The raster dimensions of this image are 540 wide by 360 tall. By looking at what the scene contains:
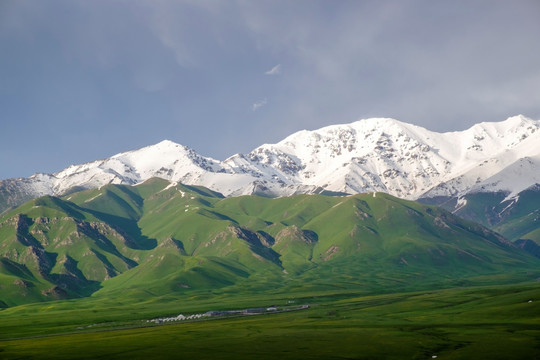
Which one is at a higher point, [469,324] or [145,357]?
[145,357]

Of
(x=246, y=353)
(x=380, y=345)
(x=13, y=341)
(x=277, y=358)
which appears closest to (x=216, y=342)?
(x=246, y=353)

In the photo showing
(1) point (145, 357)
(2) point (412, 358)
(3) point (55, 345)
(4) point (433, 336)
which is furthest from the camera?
(3) point (55, 345)

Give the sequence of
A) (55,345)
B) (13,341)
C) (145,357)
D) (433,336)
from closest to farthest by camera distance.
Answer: (145,357)
(433,336)
(55,345)
(13,341)

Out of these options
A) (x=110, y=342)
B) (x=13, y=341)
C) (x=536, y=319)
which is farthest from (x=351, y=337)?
(x=13, y=341)

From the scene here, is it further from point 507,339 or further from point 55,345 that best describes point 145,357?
point 507,339

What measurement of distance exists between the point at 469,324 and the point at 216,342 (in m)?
78.9

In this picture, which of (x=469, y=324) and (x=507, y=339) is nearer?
(x=507, y=339)

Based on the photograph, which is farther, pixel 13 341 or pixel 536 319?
pixel 13 341

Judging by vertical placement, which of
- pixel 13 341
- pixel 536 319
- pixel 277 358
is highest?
pixel 13 341

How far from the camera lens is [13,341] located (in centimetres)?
19962

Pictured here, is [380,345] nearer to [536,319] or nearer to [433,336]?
[433,336]

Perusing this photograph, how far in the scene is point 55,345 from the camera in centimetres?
17925

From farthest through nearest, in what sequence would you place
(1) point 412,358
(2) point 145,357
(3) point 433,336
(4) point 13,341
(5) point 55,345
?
1. (4) point 13,341
2. (5) point 55,345
3. (3) point 433,336
4. (2) point 145,357
5. (1) point 412,358

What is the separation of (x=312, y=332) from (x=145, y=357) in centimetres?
5829
